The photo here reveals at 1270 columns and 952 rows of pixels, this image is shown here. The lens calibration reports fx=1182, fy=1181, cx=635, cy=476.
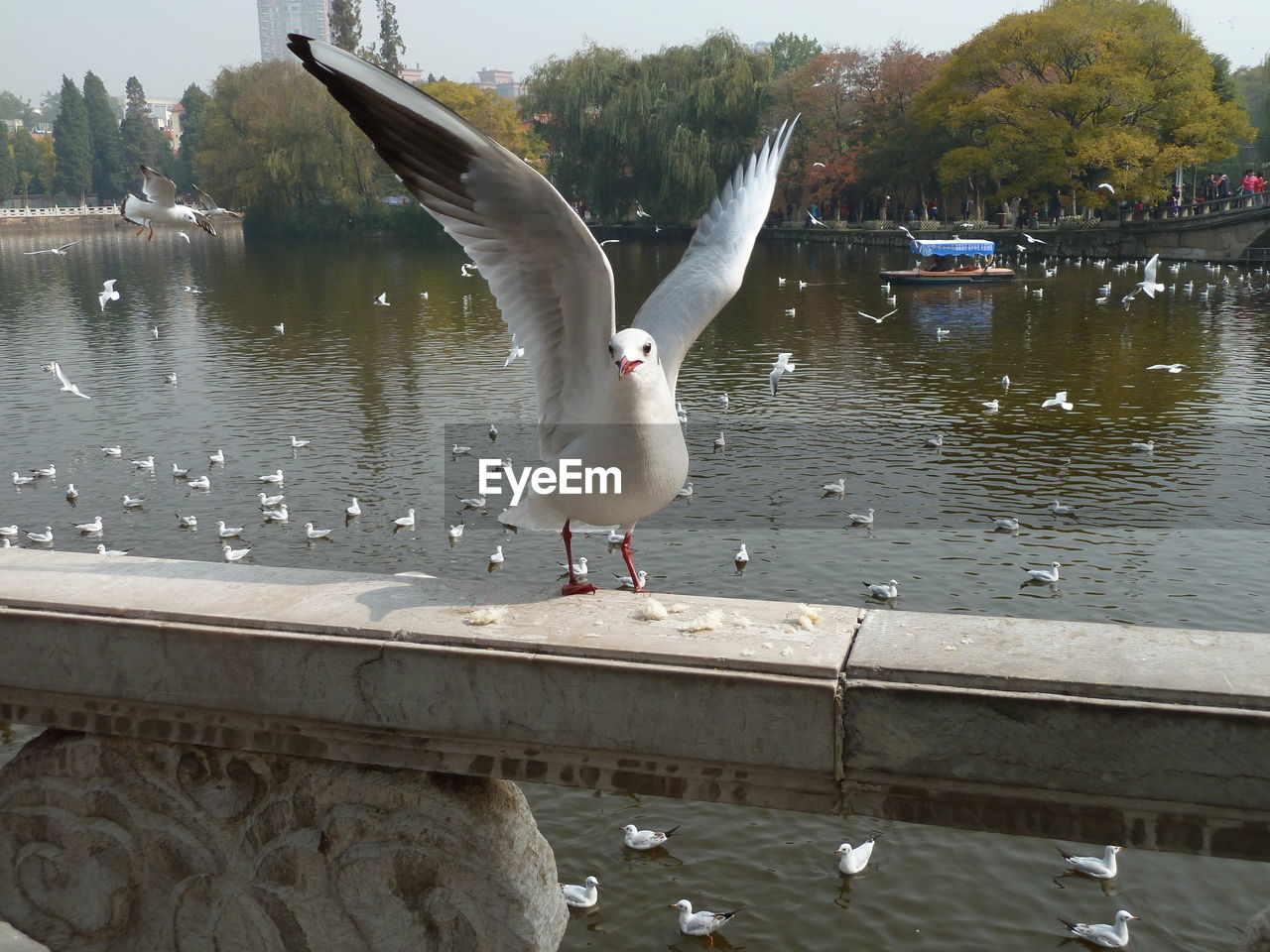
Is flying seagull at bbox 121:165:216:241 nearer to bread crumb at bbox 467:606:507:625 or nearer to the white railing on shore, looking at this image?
bread crumb at bbox 467:606:507:625

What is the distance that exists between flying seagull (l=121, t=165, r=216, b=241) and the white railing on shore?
7138 centimetres

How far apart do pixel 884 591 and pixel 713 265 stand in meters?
5.60

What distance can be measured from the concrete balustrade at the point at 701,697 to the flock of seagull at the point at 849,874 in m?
3.21

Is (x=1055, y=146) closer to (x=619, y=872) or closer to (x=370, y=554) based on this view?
(x=370, y=554)

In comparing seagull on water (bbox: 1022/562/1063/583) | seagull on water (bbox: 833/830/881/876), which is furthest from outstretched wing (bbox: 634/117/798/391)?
seagull on water (bbox: 1022/562/1063/583)

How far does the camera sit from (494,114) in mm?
60781

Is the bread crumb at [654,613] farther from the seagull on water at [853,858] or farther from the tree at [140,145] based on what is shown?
the tree at [140,145]

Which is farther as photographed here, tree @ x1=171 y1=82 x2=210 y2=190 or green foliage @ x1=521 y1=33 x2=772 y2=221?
tree @ x1=171 y1=82 x2=210 y2=190

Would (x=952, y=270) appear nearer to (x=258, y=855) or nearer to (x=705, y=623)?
(x=705, y=623)

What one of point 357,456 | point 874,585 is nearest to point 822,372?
point 357,456

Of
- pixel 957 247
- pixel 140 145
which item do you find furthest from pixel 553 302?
pixel 140 145

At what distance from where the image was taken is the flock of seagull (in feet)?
18.9

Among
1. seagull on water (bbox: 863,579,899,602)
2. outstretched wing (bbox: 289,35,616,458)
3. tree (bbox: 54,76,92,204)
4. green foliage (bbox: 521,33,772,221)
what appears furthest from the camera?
tree (bbox: 54,76,92,204)

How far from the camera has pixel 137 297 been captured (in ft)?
110
